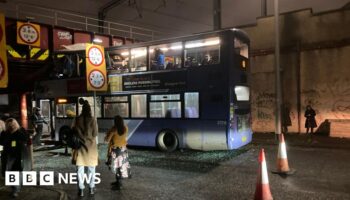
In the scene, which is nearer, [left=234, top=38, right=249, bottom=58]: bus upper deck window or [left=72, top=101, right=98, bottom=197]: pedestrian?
[left=72, top=101, right=98, bottom=197]: pedestrian

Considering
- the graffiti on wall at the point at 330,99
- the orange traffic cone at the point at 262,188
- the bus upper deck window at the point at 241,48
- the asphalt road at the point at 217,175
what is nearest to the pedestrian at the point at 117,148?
the asphalt road at the point at 217,175

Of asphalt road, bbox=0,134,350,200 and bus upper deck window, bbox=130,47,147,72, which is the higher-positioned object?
bus upper deck window, bbox=130,47,147,72

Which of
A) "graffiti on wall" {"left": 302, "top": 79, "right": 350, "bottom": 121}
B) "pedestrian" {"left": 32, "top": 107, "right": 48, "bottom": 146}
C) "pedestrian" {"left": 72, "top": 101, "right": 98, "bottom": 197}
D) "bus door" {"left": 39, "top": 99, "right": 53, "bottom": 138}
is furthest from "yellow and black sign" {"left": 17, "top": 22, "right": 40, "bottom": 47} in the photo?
"graffiti on wall" {"left": 302, "top": 79, "right": 350, "bottom": 121}

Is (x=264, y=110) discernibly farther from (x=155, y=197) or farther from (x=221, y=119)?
(x=155, y=197)

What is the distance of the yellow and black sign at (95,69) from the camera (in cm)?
888

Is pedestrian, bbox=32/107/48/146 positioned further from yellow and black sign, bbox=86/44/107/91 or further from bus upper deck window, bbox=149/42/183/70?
yellow and black sign, bbox=86/44/107/91

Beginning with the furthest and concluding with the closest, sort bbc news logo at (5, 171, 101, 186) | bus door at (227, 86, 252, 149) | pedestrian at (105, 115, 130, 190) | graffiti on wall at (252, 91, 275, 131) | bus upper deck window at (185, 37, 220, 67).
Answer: graffiti on wall at (252, 91, 275, 131) → bus upper deck window at (185, 37, 220, 67) → bus door at (227, 86, 252, 149) → pedestrian at (105, 115, 130, 190) → bbc news logo at (5, 171, 101, 186)

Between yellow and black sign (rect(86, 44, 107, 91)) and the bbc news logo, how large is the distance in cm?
218

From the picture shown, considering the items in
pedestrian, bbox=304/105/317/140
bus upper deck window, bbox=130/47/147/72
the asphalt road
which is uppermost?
bus upper deck window, bbox=130/47/147/72

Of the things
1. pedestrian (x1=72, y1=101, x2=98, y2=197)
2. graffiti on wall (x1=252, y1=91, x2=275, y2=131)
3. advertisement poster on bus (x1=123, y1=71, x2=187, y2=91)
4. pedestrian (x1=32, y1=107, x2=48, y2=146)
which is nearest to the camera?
pedestrian (x1=72, y1=101, x2=98, y2=197)

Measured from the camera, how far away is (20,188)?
7949 mm

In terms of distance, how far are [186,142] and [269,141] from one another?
5.00 metres

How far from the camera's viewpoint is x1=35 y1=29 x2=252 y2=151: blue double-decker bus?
1224 cm

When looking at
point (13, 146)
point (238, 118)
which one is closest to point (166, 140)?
point (238, 118)
